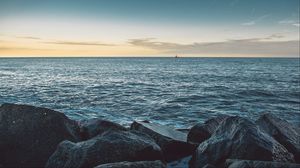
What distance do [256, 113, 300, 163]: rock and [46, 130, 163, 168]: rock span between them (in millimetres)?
3960

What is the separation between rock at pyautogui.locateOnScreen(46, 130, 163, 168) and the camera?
757 centimetres

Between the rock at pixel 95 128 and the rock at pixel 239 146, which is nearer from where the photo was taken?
the rock at pixel 239 146

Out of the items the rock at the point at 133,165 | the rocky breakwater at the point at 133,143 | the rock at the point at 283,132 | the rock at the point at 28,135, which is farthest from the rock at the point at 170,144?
the rock at the point at 133,165

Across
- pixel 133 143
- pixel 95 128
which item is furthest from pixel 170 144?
pixel 95 128

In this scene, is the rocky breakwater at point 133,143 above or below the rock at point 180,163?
above

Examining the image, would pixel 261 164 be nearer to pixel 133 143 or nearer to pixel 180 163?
pixel 133 143

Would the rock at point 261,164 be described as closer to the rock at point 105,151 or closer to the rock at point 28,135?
the rock at point 105,151

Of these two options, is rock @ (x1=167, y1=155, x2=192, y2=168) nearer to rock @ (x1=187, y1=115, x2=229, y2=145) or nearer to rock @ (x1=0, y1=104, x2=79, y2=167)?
rock @ (x1=187, y1=115, x2=229, y2=145)

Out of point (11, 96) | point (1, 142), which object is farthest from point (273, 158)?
point (11, 96)

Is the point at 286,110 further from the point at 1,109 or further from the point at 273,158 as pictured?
the point at 1,109

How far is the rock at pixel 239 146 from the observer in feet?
25.1

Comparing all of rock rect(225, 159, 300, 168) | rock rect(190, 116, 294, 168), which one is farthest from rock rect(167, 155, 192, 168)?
rock rect(225, 159, 300, 168)

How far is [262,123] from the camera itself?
1083cm

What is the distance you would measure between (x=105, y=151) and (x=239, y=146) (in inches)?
131
